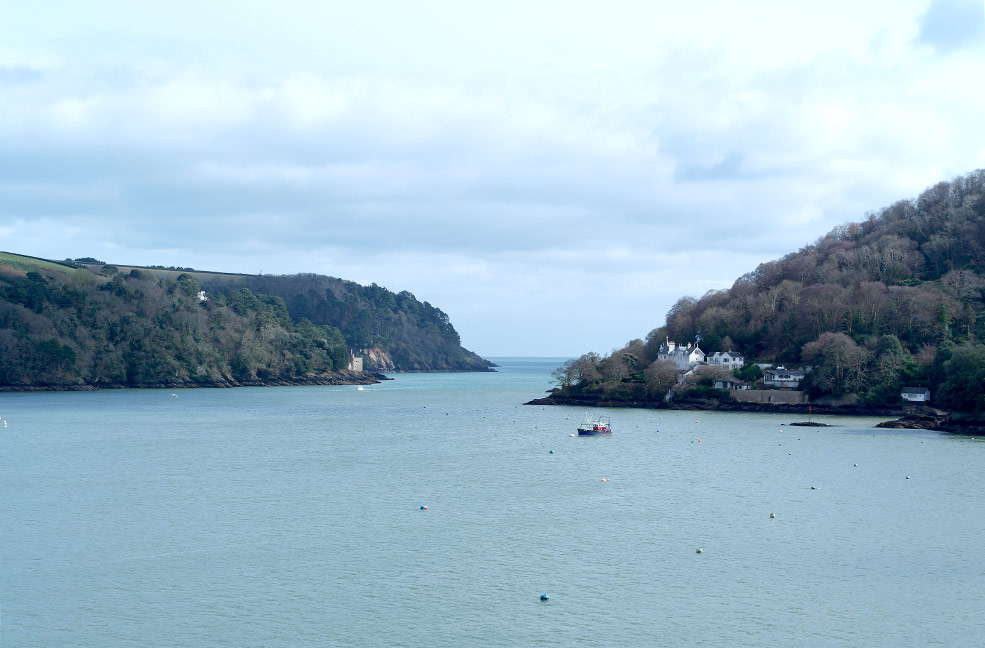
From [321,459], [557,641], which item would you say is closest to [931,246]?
[321,459]

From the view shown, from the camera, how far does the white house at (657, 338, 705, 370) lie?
294ft

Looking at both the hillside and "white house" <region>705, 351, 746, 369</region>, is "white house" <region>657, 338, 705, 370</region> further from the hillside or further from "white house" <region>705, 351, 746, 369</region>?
the hillside

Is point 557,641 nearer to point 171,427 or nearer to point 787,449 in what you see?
point 787,449

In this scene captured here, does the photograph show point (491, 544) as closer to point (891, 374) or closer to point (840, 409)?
point (840, 409)

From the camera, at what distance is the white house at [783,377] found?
262ft

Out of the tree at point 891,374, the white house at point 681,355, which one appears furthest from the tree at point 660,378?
the tree at point 891,374

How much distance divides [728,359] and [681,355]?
4.87 m

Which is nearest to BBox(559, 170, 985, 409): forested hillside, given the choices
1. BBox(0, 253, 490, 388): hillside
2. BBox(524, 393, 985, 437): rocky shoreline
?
BBox(524, 393, 985, 437): rocky shoreline

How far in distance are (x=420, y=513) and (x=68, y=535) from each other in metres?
11.4

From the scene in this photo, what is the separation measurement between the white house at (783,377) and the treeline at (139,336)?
90.3 metres

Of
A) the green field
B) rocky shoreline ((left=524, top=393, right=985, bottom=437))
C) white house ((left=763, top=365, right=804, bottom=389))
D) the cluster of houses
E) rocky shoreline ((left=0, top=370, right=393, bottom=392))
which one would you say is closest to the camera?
rocky shoreline ((left=524, top=393, right=985, bottom=437))

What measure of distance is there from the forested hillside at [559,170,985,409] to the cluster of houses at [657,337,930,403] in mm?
1290

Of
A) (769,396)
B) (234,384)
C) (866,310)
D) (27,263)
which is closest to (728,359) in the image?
(769,396)

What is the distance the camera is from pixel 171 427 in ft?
214
